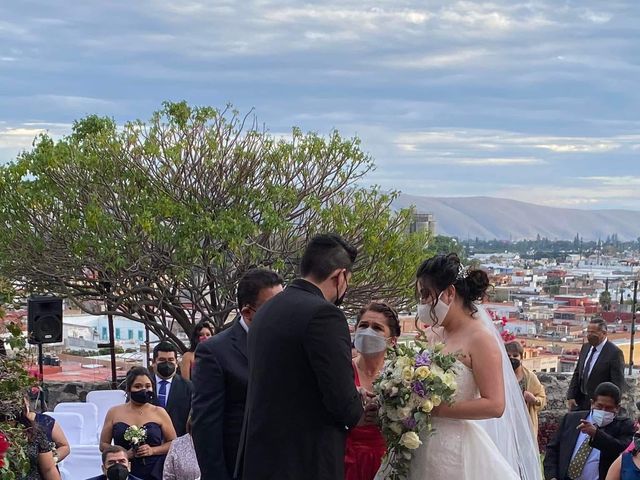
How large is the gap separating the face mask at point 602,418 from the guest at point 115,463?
315 centimetres

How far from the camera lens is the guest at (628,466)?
5.14 m

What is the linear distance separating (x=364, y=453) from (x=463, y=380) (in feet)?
2.05

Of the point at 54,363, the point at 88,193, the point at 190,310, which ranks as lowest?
the point at 54,363

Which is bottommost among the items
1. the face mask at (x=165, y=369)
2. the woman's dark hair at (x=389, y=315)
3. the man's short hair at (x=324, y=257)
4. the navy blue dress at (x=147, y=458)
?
the navy blue dress at (x=147, y=458)

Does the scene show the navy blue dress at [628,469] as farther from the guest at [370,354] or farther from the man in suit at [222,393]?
the man in suit at [222,393]

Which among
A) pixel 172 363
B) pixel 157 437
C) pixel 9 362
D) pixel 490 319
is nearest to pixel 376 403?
pixel 490 319

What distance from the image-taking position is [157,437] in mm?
5746

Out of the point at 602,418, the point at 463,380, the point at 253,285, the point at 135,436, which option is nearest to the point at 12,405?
the point at 253,285

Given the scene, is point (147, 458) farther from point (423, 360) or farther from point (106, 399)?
point (106, 399)

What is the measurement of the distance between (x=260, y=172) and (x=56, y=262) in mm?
3532

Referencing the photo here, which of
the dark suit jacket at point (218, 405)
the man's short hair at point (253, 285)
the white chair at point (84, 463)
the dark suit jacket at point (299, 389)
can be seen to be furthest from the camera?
the white chair at point (84, 463)

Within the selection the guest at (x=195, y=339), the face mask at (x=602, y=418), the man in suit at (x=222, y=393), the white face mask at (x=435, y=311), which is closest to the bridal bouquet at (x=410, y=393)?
the white face mask at (x=435, y=311)

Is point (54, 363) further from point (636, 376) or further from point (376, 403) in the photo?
point (376, 403)

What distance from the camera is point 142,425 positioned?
5773 mm
